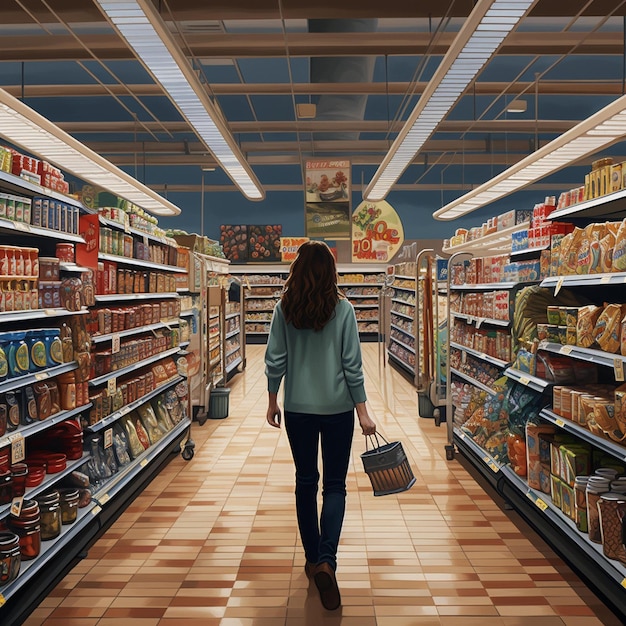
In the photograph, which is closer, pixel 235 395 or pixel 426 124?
pixel 426 124

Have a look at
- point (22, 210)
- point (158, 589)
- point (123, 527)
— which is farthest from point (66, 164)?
point (158, 589)

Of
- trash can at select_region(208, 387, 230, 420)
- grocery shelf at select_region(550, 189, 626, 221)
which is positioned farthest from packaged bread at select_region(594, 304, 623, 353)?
trash can at select_region(208, 387, 230, 420)

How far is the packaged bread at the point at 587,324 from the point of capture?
3.68 metres

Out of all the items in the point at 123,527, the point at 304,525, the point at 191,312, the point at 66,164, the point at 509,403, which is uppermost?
the point at 66,164

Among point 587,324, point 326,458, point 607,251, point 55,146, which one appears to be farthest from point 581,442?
point 55,146

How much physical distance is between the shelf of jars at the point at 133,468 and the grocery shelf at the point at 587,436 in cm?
285

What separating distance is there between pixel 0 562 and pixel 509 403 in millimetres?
3411

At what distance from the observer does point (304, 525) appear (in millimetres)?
3557

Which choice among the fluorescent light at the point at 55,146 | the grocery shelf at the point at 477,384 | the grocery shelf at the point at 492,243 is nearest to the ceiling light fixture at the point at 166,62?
the fluorescent light at the point at 55,146

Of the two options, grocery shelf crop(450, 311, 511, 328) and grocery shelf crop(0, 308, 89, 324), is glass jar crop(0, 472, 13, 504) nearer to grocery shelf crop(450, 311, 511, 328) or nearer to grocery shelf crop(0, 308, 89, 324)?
grocery shelf crop(0, 308, 89, 324)

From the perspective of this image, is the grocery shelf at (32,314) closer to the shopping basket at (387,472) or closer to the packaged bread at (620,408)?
the shopping basket at (387,472)

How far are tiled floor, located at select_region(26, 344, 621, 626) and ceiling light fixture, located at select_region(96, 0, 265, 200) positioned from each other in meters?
3.28

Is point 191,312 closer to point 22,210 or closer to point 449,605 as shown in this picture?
point 22,210

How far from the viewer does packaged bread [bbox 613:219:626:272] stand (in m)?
3.36
